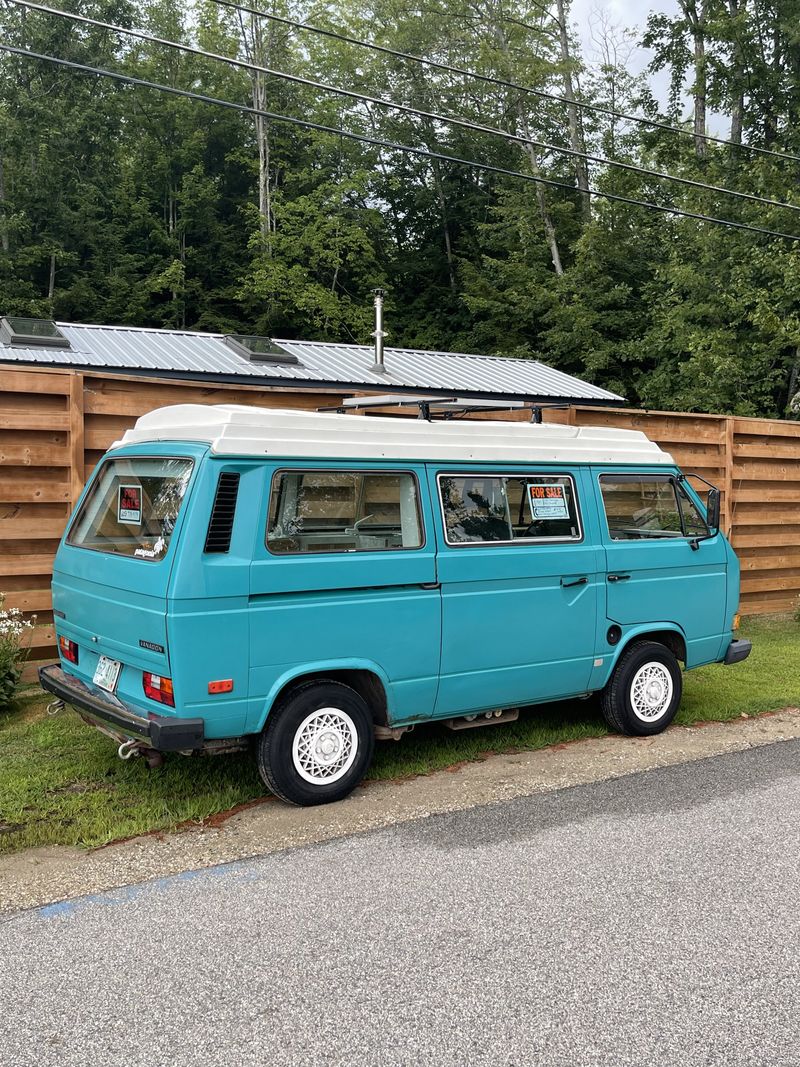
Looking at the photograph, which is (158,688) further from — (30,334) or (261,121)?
(261,121)

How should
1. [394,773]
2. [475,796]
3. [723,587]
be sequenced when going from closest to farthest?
[475,796] → [394,773] → [723,587]

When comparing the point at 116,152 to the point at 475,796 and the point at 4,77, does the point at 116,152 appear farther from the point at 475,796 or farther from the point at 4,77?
the point at 475,796

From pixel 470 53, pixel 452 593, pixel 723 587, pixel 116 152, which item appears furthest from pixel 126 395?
pixel 470 53

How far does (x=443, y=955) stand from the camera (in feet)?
10.9

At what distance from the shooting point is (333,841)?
4438 mm

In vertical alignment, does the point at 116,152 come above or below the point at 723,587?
above

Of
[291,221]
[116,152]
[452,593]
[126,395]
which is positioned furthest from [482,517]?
[116,152]

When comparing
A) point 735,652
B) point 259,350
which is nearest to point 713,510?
point 735,652

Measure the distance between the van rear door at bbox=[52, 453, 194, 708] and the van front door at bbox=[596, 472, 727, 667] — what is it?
3107 mm

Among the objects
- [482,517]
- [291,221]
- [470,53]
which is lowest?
[482,517]

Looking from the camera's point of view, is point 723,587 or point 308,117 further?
point 308,117

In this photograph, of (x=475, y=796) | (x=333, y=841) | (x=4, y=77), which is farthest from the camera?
(x=4, y=77)

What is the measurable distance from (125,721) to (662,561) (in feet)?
12.9

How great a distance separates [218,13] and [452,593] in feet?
112
